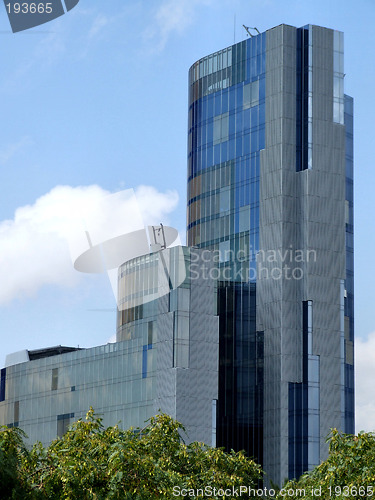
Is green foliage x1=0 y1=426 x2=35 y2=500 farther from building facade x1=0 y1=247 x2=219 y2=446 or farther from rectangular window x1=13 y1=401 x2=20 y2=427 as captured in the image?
rectangular window x1=13 y1=401 x2=20 y2=427

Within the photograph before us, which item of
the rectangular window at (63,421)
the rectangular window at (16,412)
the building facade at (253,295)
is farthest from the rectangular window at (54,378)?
the rectangular window at (16,412)

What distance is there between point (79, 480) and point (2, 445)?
13.6ft

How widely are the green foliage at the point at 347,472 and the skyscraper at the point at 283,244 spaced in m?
61.6

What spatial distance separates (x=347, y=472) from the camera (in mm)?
51500

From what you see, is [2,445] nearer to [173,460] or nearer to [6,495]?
[6,495]

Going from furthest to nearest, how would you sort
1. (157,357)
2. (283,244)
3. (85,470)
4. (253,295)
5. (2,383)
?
(2,383), (253,295), (283,244), (157,357), (85,470)

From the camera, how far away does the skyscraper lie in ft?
383

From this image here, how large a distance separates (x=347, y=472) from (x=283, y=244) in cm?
6958

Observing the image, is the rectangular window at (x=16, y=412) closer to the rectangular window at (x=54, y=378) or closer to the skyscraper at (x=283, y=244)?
the rectangular window at (x=54, y=378)

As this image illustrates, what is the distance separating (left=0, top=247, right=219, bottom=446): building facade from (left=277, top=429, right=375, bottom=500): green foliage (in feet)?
186

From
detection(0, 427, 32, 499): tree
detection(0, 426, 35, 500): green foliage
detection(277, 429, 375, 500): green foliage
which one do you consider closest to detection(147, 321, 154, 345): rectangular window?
detection(277, 429, 375, 500): green foliage

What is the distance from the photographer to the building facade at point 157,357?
11125 centimetres

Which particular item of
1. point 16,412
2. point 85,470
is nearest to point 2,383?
point 16,412

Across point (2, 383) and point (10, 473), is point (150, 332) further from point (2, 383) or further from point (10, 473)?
point (10, 473)
